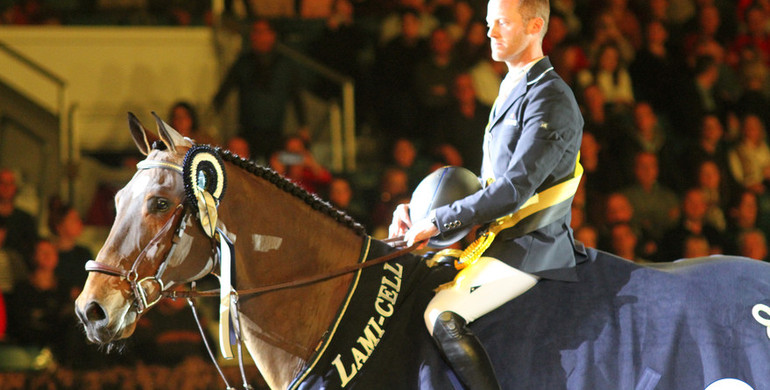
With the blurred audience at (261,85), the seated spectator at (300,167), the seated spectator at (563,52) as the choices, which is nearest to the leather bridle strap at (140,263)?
the seated spectator at (300,167)

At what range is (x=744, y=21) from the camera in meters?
7.55

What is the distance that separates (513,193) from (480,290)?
288mm

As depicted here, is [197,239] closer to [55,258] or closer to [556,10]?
[55,258]

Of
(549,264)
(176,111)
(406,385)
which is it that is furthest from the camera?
(176,111)

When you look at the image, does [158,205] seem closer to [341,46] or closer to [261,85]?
[261,85]

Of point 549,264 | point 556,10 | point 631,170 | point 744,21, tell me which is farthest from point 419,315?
point 744,21

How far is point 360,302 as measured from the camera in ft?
7.80

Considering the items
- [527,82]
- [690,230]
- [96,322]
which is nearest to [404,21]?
[690,230]

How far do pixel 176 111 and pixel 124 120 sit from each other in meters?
1.04

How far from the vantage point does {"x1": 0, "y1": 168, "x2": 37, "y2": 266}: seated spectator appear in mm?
5238

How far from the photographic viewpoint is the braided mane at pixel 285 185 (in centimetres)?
238

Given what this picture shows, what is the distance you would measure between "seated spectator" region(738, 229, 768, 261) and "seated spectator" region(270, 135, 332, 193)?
9.82ft

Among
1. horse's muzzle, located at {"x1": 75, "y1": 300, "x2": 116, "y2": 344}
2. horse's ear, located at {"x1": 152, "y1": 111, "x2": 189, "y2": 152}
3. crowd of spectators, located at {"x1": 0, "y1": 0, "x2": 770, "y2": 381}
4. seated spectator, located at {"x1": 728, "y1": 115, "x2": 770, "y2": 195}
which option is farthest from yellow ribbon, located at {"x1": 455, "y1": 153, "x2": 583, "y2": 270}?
seated spectator, located at {"x1": 728, "y1": 115, "x2": 770, "y2": 195}

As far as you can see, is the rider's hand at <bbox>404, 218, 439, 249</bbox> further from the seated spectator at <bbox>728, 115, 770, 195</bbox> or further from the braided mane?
the seated spectator at <bbox>728, 115, 770, 195</bbox>
